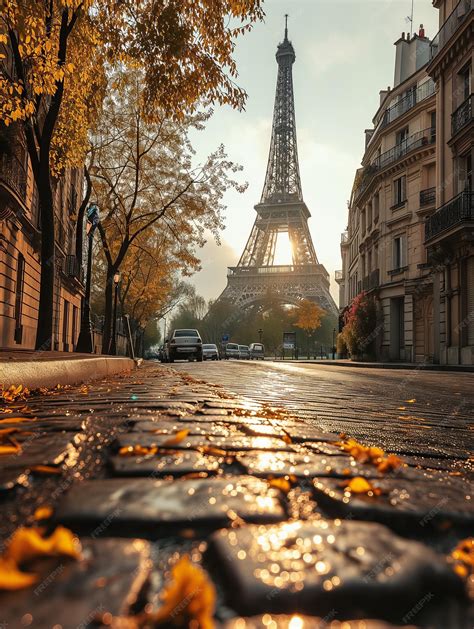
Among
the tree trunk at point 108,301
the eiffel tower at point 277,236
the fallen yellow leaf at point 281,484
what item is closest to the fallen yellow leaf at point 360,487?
the fallen yellow leaf at point 281,484

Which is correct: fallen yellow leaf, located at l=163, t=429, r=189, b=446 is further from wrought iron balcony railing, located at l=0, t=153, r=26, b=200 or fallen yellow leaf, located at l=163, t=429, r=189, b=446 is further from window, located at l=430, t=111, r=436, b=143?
window, located at l=430, t=111, r=436, b=143

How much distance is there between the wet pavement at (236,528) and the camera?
0.81 m

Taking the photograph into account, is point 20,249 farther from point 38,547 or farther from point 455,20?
point 455,20

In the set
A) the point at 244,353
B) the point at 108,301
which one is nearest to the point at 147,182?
the point at 108,301

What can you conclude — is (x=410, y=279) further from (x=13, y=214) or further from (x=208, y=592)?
(x=208, y=592)

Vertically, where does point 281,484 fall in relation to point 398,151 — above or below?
below

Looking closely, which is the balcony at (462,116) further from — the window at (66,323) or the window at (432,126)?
the window at (66,323)

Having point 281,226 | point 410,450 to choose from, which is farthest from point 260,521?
point 281,226

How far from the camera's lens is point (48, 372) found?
5316mm

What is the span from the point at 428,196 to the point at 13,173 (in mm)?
20374

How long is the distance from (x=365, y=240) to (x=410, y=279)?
7404mm

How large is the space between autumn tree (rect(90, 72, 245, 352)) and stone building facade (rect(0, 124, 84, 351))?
8.57 feet

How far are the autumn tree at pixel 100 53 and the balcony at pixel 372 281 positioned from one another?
74.7 feet

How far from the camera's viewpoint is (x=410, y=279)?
26734mm
